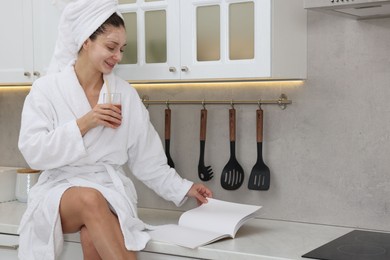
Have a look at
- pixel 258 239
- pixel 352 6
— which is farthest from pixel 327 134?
pixel 352 6

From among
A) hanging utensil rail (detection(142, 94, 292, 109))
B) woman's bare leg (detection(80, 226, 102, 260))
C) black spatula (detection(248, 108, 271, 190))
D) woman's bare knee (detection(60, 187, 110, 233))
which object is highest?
hanging utensil rail (detection(142, 94, 292, 109))

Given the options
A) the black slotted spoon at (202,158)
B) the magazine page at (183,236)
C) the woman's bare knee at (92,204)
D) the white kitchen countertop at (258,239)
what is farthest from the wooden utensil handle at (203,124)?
the woman's bare knee at (92,204)

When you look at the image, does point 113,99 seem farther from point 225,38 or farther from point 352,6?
point 352,6

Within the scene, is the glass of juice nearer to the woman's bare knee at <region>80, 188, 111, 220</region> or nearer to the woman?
the woman

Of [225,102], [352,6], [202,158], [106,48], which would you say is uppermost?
→ [352,6]

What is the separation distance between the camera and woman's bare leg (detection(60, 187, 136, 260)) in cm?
237

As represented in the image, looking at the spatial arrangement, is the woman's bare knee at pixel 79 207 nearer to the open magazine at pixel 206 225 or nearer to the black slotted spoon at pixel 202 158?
the open magazine at pixel 206 225

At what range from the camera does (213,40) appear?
8.72 ft

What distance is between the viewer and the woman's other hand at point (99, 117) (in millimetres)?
2480

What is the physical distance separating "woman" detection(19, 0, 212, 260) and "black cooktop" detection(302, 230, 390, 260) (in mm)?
574

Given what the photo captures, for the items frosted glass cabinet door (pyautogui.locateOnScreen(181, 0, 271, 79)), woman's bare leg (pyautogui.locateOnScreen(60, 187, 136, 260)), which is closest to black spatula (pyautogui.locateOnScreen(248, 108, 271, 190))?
frosted glass cabinet door (pyautogui.locateOnScreen(181, 0, 271, 79))

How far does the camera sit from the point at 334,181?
2.76 meters

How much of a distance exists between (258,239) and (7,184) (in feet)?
4.58

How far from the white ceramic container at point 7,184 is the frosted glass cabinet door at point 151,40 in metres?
0.88
